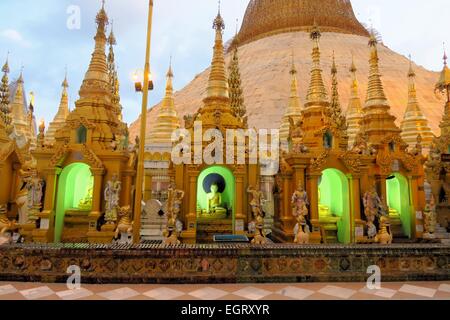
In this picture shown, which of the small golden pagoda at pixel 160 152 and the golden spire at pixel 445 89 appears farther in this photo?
the small golden pagoda at pixel 160 152

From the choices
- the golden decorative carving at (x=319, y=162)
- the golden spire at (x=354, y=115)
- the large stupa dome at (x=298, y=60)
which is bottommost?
the golden decorative carving at (x=319, y=162)

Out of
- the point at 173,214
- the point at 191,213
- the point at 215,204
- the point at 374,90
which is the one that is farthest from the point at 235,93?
the point at 173,214

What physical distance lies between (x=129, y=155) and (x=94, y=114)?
2.71 metres

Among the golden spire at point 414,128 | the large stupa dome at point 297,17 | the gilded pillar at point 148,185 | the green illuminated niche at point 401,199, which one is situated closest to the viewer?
the green illuminated niche at point 401,199

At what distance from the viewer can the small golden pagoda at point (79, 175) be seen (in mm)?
12258

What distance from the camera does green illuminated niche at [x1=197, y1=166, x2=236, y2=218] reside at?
1303 centimetres

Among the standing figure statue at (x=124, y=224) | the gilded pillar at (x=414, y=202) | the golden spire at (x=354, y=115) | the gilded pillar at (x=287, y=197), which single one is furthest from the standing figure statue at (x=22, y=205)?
the golden spire at (x=354, y=115)

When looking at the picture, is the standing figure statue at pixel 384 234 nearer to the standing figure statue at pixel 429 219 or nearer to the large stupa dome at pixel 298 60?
the standing figure statue at pixel 429 219

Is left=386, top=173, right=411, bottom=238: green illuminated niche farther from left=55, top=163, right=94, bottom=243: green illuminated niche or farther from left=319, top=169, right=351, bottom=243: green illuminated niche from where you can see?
left=55, top=163, right=94, bottom=243: green illuminated niche

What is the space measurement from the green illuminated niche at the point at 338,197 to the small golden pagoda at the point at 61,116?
63.6 ft

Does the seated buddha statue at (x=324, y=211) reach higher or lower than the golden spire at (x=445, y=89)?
lower

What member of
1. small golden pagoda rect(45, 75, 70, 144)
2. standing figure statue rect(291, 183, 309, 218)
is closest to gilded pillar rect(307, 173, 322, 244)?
standing figure statue rect(291, 183, 309, 218)

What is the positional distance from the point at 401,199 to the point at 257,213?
25.0 ft
